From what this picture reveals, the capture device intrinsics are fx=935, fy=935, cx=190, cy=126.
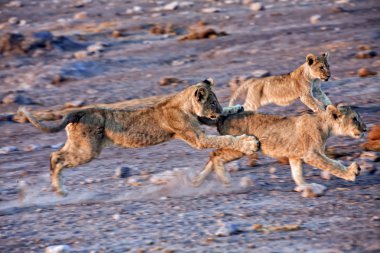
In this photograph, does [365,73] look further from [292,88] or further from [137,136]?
[137,136]

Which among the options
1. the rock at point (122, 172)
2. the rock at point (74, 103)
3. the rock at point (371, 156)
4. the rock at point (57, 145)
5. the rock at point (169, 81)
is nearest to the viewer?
the rock at point (371, 156)

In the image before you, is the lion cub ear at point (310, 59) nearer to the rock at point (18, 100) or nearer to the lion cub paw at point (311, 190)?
the lion cub paw at point (311, 190)

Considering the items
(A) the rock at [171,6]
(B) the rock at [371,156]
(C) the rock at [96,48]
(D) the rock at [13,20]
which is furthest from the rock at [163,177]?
(D) the rock at [13,20]

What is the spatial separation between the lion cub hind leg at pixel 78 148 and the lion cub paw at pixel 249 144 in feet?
4.91

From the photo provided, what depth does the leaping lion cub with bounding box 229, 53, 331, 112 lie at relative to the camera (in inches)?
483

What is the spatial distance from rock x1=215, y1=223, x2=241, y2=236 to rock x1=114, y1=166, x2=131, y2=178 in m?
2.42

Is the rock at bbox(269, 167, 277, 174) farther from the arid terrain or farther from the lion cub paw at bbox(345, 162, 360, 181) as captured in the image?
the lion cub paw at bbox(345, 162, 360, 181)

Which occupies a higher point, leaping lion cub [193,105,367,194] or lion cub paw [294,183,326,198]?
leaping lion cub [193,105,367,194]

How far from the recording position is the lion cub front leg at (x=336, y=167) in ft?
28.8

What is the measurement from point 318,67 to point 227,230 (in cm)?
481

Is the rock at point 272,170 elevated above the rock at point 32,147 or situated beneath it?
elevated above

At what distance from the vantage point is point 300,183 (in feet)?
30.1

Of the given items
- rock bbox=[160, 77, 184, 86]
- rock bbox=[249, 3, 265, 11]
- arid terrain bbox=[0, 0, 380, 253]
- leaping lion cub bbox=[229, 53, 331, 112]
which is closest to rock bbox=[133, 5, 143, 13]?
arid terrain bbox=[0, 0, 380, 253]

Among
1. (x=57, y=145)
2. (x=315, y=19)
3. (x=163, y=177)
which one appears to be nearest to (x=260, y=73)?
(x=57, y=145)
